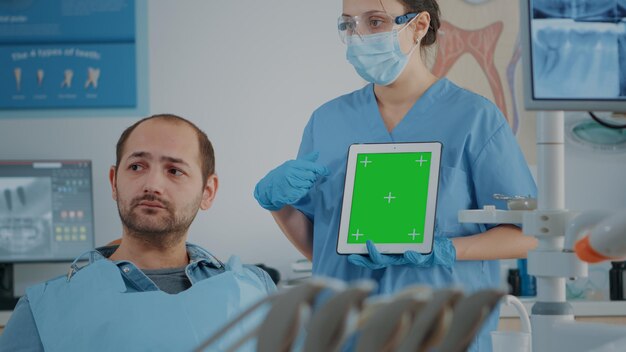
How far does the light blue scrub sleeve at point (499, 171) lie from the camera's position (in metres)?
1.97

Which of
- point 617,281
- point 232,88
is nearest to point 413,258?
A: point 617,281

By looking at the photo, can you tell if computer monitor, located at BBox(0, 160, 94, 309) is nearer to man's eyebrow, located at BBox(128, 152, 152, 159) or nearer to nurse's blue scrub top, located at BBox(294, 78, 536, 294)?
nurse's blue scrub top, located at BBox(294, 78, 536, 294)

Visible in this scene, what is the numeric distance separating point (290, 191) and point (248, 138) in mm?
1808

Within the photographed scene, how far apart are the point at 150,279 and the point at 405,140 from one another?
2.46ft

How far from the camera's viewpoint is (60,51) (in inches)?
150

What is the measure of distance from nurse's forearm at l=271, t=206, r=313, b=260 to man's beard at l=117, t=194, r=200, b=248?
1.42 ft

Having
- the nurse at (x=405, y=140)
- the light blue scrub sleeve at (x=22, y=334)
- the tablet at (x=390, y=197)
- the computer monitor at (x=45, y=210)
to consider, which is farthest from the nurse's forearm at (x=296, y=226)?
the computer monitor at (x=45, y=210)

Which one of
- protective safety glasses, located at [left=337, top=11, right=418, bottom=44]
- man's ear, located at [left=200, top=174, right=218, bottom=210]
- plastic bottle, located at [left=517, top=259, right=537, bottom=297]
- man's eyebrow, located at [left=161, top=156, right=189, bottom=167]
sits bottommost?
plastic bottle, located at [left=517, top=259, right=537, bottom=297]

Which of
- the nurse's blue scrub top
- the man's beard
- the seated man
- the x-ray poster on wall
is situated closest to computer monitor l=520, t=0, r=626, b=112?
the seated man

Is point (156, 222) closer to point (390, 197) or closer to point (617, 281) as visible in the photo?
point (390, 197)

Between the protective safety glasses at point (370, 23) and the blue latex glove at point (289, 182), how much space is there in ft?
1.03

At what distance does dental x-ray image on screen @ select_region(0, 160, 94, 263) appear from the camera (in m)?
3.58

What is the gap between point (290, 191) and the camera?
6.45 feet

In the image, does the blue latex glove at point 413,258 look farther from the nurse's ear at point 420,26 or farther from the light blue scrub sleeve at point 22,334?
the light blue scrub sleeve at point 22,334
